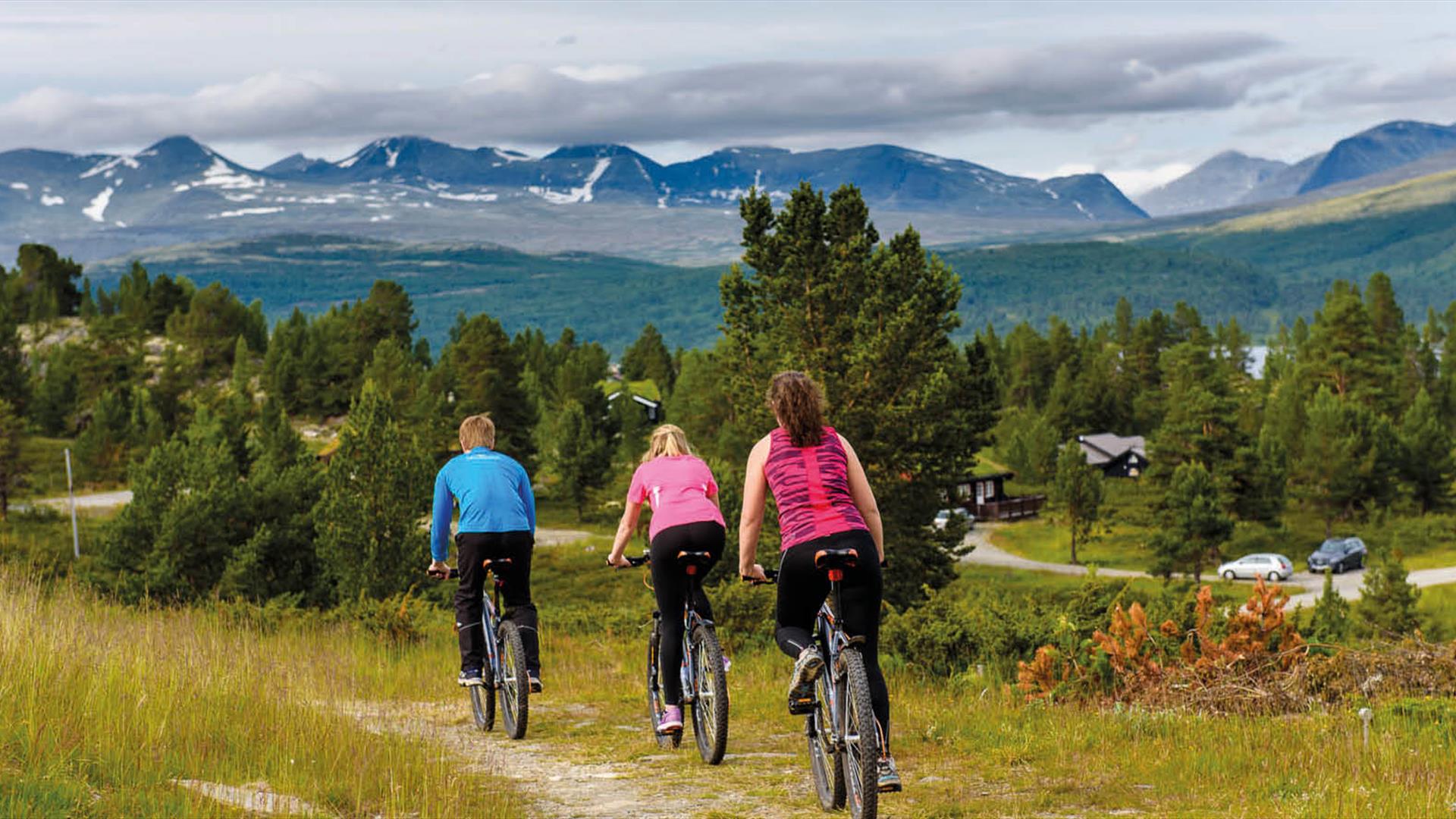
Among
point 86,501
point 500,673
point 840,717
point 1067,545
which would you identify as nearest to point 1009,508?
point 1067,545

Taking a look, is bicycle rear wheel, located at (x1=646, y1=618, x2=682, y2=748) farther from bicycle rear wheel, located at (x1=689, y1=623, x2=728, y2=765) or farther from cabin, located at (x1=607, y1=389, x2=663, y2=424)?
cabin, located at (x1=607, y1=389, x2=663, y2=424)

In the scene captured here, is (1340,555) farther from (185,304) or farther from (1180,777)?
(185,304)

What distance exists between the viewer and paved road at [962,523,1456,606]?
2459 inches

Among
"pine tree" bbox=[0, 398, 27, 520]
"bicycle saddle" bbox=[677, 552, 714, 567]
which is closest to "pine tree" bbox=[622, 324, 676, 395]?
"pine tree" bbox=[0, 398, 27, 520]

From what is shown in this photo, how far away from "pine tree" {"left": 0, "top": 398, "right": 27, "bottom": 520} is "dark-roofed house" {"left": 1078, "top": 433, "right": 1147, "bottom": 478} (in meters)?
79.9

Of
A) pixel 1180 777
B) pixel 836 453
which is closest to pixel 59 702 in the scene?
pixel 836 453

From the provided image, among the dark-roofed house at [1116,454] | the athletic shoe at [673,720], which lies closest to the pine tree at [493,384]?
the dark-roofed house at [1116,454]

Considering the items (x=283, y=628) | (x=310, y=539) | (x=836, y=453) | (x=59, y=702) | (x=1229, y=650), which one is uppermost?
(x=836, y=453)

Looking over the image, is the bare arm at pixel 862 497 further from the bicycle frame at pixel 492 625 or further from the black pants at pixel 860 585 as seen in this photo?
the bicycle frame at pixel 492 625

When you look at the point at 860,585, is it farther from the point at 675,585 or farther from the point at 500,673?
the point at 500,673

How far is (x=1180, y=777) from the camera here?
24.6 ft

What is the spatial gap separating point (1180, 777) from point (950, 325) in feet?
113

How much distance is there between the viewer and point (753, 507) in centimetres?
718

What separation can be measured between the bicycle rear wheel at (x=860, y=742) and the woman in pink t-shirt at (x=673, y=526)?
2.07 metres
